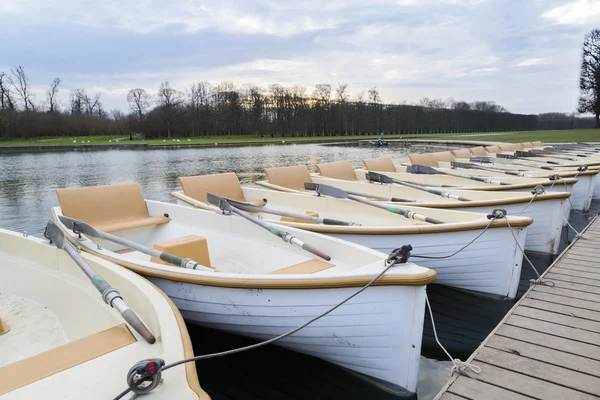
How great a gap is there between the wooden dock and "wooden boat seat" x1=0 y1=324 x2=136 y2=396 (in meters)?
2.16

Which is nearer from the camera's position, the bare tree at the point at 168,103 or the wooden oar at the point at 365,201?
the wooden oar at the point at 365,201

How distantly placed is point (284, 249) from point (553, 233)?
4.36 metres

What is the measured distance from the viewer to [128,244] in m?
3.97

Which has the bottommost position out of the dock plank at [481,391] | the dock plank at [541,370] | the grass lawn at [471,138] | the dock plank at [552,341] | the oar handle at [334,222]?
the dock plank at [481,391]

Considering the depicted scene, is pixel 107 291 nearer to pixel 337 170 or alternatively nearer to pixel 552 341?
pixel 552 341

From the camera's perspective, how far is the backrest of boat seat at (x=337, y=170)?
8596 millimetres

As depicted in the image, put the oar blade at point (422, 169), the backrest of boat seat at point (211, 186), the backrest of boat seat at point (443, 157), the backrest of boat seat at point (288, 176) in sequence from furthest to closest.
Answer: the backrest of boat seat at point (443, 157) → the oar blade at point (422, 169) → the backrest of boat seat at point (288, 176) → the backrest of boat seat at point (211, 186)

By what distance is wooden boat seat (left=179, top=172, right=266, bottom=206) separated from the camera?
6594 mm

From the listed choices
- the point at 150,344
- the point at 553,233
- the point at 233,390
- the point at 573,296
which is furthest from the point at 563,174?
the point at 150,344

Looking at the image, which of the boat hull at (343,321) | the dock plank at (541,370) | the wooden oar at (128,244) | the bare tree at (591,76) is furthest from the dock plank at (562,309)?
the bare tree at (591,76)

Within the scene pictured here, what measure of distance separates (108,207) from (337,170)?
497 centimetres

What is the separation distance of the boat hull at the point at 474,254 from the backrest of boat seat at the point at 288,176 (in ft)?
10.7

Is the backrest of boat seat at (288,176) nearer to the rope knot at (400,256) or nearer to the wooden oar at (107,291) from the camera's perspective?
the wooden oar at (107,291)

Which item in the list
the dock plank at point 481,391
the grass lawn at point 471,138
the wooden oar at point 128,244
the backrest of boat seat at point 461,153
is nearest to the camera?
the dock plank at point 481,391
